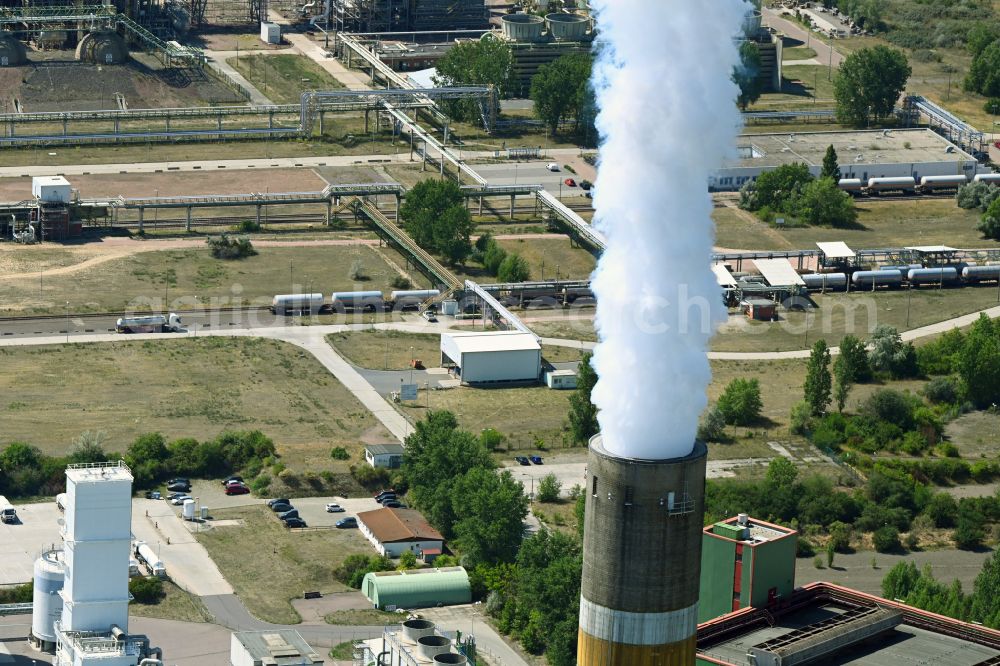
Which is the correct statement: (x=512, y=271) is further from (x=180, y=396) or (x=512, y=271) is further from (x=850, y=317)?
(x=180, y=396)

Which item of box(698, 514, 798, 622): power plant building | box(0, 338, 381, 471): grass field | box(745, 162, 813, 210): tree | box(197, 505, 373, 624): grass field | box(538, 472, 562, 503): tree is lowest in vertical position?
box(197, 505, 373, 624): grass field

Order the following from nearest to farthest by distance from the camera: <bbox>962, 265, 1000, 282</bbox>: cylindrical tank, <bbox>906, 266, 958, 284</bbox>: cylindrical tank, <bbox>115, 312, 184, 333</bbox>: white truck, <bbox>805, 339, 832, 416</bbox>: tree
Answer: <bbox>805, 339, 832, 416</bbox>: tree
<bbox>115, 312, 184, 333</bbox>: white truck
<bbox>906, 266, 958, 284</bbox>: cylindrical tank
<bbox>962, 265, 1000, 282</bbox>: cylindrical tank

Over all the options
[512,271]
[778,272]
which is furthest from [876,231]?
[512,271]

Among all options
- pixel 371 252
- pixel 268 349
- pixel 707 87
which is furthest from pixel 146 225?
pixel 707 87

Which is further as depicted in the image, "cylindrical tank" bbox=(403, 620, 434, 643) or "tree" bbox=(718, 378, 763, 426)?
"tree" bbox=(718, 378, 763, 426)

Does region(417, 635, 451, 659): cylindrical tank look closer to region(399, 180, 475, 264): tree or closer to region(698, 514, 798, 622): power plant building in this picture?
region(698, 514, 798, 622): power plant building

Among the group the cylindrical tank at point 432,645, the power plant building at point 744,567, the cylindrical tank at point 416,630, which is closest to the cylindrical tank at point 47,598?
the cylindrical tank at point 416,630

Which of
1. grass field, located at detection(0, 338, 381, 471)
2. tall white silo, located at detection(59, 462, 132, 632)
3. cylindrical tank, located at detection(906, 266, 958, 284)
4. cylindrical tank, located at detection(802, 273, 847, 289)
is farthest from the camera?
cylindrical tank, located at detection(906, 266, 958, 284)

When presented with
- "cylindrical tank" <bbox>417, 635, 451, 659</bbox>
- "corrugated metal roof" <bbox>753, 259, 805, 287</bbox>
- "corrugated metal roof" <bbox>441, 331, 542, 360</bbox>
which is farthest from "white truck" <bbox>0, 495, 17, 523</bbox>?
"corrugated metal roof" <bbox>753, 259, 805, 287</bbox>
